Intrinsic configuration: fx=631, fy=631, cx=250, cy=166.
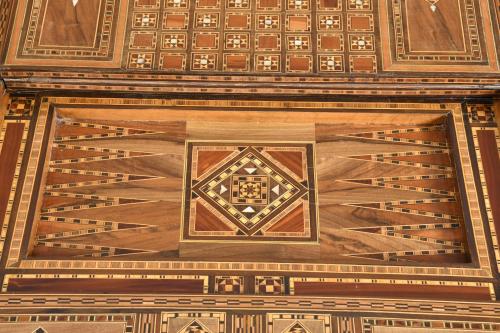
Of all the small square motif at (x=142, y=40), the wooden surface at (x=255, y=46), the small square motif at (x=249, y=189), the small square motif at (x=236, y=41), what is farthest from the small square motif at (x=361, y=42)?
the small square motif at (x=142, y=40)

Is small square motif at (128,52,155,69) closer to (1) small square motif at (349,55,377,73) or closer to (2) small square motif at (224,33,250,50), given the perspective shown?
(2) small square motif at (224,33,250,50)

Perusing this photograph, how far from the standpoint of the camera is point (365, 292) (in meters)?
2.83

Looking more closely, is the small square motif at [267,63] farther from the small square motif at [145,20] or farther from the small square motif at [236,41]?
the small square motif at [145,20]

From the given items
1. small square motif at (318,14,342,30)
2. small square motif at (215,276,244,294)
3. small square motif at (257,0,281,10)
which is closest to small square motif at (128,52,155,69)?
small square motif at (257,0,281,10)

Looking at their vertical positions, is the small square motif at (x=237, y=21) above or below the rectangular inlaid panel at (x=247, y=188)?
above

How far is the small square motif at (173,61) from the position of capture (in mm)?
3252

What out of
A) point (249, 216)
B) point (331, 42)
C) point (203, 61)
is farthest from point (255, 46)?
point (249, 216)

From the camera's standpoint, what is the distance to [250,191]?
3.15 m

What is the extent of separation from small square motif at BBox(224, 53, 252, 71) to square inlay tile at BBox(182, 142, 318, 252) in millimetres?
388

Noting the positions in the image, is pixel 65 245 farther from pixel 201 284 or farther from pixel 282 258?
pixel 282 258

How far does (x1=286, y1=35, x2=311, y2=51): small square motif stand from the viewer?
3.31 m

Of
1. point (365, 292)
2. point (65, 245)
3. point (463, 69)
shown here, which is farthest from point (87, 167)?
point (463, 69)

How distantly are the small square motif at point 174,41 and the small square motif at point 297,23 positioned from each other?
0.56 metres

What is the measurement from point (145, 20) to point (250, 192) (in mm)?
1089
